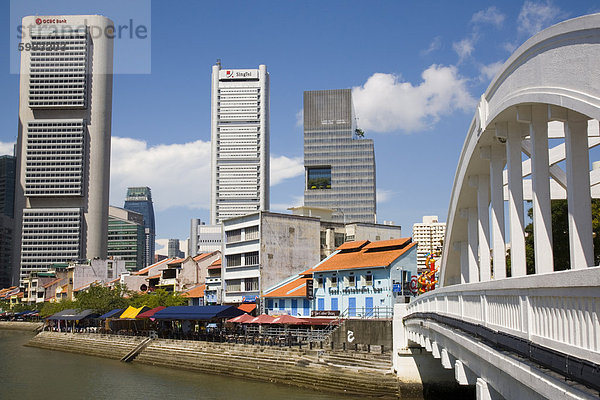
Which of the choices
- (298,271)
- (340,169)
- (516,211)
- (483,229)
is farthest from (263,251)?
(340,169)

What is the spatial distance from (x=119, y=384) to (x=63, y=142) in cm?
15283

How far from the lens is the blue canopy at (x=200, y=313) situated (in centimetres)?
4778

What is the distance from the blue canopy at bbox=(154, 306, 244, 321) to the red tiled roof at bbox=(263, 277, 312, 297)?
24.3 ft

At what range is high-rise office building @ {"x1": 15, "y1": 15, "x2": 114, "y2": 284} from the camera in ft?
576

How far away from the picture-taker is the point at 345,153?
16725cm

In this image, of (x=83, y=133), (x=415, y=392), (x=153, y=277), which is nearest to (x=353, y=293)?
(x=415, y=392)

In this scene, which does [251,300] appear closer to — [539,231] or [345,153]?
[539,231]

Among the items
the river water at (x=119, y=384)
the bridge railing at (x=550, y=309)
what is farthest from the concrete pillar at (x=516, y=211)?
the river water at (x=119, y=384)

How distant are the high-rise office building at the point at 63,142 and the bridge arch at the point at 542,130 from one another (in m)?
171

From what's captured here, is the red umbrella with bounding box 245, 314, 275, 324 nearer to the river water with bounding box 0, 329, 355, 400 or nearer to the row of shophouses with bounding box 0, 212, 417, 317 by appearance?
the row of shophouses with bounding box 0, 212, 417, 317

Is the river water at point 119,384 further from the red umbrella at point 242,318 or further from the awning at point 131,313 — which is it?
the awning at point 131,313

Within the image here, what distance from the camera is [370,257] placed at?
52.0m

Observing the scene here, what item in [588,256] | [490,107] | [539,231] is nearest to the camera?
[588,256]

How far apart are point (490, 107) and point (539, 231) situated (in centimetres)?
464
